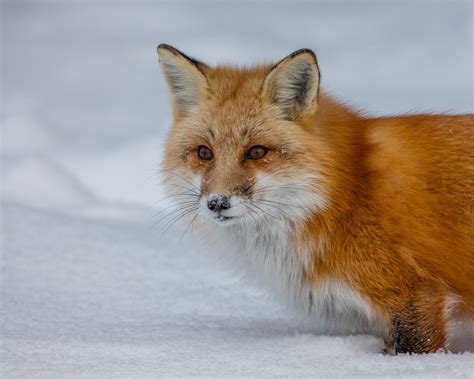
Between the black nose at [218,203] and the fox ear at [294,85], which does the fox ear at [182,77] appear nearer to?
the fox ear at [294,85]

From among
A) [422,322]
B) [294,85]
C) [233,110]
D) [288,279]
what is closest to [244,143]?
[233,110]

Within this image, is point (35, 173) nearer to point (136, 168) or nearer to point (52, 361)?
point (136, 168)

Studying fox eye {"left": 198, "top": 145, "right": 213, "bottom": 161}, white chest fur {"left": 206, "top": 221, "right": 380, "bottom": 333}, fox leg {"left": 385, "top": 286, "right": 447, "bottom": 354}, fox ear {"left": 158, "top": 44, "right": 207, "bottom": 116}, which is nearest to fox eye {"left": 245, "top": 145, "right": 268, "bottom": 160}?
fox eye {"left": 198, "top": 145, "right": 213, "bottom": 161}

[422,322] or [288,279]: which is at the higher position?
[288,279]

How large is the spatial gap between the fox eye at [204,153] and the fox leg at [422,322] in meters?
1.17

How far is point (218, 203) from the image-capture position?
340 cm

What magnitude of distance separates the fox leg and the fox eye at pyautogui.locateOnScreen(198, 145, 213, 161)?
1.17m

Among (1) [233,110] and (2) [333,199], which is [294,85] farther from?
(2) [333,199]

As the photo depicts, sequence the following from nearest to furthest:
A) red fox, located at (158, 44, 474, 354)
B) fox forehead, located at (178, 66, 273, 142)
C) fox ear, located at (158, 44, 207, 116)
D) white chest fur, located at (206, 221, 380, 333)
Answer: red fox, located at (158, 44, 474, 354)
white chest fur, located at (206, 221, 380, 333)
fox forehead, located at (178, 66, 273, 142)
fox ear, located at (158, 44, 207, 116)

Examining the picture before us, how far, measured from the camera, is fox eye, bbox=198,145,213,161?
12.4 feet

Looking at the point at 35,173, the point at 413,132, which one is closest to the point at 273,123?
the point at 413,132

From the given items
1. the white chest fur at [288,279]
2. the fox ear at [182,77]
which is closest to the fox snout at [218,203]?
the white chest fur at [288,279]

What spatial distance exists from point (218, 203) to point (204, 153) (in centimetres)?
47

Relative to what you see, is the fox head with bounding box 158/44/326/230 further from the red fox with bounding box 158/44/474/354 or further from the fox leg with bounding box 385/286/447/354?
the fox leg with bounding box 385/286/447/354
